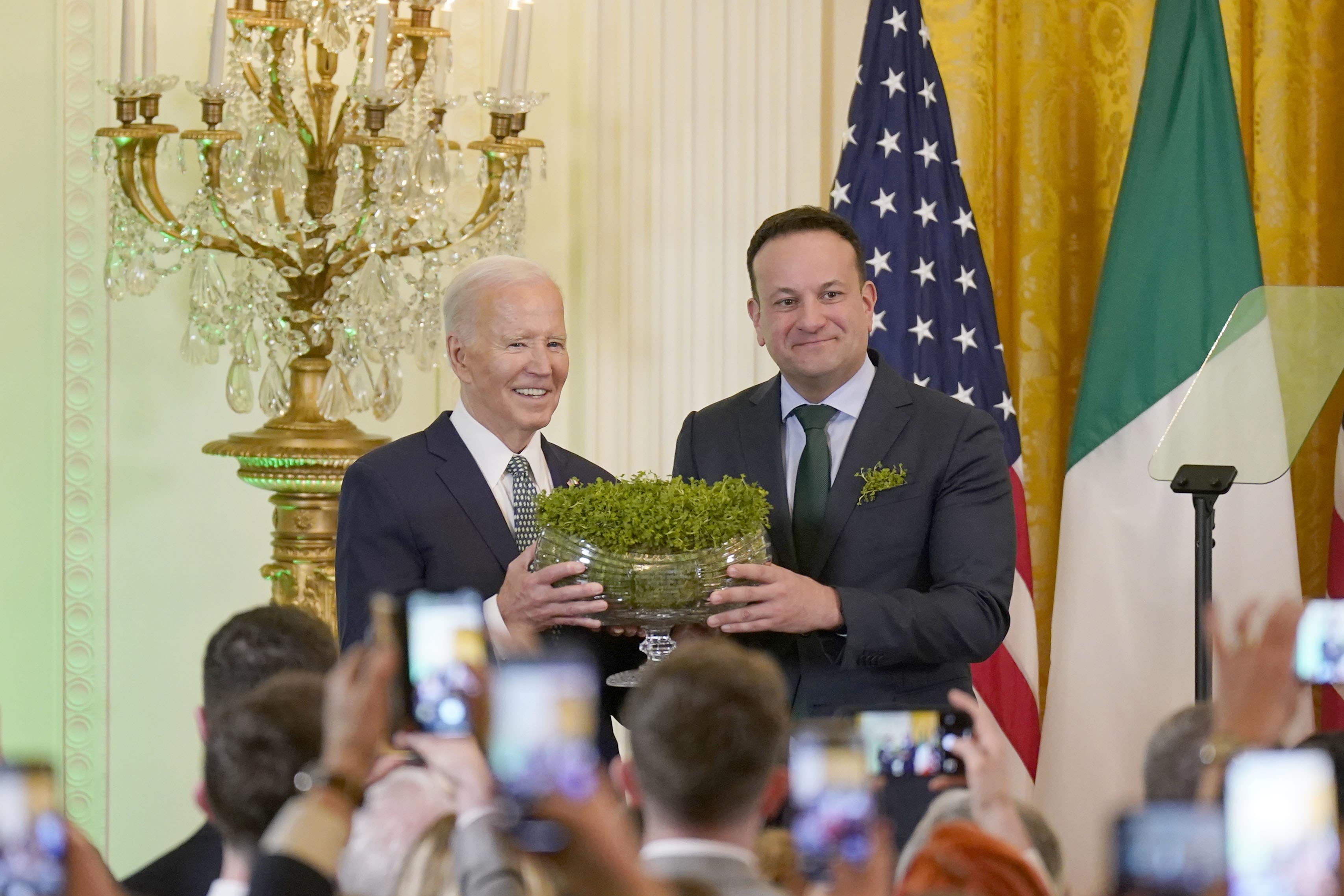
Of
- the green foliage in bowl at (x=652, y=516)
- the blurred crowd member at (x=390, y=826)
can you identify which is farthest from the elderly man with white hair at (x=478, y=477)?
the blurred crowd member at (x=390, y=826)

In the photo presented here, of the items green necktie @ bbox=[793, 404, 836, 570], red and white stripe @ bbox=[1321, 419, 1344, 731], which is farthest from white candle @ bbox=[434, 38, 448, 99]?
red and white stripe @ bbox=[1321, 419, 1344, 731]

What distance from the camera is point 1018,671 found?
4031mm

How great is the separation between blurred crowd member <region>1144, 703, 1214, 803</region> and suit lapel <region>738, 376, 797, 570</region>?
46.7 inches

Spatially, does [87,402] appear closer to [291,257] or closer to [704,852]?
[291,257]

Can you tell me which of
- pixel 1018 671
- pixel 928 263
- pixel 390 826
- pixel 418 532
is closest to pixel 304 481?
pixel 418 532

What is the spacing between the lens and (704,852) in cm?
129

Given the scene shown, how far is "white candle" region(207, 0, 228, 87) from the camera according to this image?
3.28m

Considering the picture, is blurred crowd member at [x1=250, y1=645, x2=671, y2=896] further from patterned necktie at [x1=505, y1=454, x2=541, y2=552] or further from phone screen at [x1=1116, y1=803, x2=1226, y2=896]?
patterned necktie at [x1=505, y1=454, x2=541, y2=552]

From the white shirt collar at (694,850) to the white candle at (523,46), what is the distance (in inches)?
97.1

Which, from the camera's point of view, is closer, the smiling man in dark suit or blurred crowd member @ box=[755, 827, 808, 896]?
blurred crowd member @ box=[755, 827, 808, 896]

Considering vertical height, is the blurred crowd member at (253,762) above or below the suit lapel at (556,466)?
below

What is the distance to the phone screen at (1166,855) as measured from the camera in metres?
1.13

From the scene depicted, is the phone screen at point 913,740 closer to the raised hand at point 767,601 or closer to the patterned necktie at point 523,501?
the raised hand at point 767,601

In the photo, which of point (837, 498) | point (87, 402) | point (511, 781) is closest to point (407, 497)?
point (837, 498)
